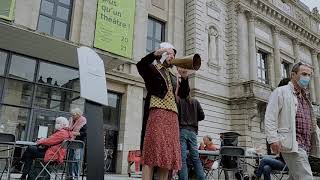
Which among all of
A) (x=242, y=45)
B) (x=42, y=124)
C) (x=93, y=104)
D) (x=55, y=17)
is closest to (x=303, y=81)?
(x=93, y=104)

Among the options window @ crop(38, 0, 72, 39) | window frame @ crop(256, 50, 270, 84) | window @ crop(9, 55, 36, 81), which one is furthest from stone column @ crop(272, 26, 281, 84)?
window @ crop(9, 55, 36, 81)

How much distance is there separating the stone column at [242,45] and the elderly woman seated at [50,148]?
49.4 ft

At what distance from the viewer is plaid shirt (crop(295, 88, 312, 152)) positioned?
3822 mm

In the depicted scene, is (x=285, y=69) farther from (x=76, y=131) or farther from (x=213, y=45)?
(x=76, y=131)

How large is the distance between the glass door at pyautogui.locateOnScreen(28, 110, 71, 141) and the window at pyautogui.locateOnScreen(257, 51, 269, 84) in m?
14.6

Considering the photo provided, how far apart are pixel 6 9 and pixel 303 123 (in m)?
11.5

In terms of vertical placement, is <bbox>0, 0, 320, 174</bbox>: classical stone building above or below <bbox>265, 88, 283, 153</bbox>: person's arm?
above

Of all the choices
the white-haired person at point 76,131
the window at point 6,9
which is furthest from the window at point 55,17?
the white-haired person at point 76,131

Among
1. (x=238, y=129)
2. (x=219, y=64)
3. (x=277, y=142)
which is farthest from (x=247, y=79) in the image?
(x=277, y=142)

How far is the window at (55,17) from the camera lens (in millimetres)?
13164

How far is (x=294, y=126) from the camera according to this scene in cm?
371

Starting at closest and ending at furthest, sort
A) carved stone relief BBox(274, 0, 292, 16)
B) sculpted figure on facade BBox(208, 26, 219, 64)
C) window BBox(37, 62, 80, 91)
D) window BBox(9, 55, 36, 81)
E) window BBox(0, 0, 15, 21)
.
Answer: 1. window BBox(0, 0, 15, 21)
2. window BBox(9, 55, 36, 81)
3. window BBox(37, 62, 80, 91)
4. sculpted figure on facade BBox(208, 26, 219, 64)
5. carved stone relief BBox(274, 0, 292, 16)

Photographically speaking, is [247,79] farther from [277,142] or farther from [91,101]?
[91,101]

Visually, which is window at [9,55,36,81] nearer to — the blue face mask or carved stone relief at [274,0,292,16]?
the blue face mask
